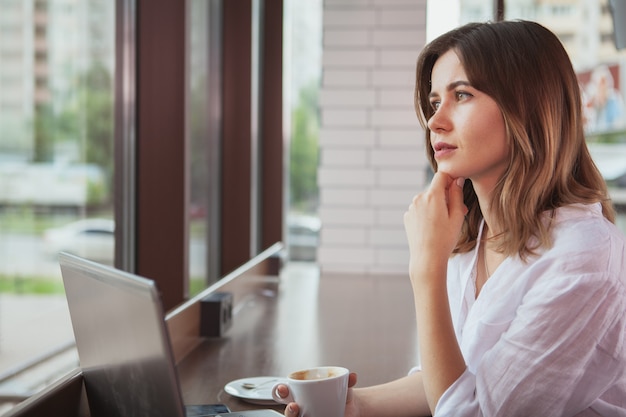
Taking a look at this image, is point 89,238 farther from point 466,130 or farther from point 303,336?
point 466,130

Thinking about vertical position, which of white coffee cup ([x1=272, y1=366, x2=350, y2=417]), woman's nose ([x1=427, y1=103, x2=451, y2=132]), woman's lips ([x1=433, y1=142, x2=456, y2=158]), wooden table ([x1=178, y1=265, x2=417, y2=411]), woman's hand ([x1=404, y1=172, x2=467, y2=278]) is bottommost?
wooden table ([x1=178, y1=265, x2=417, y2=411])

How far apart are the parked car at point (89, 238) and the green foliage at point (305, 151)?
1709 mm

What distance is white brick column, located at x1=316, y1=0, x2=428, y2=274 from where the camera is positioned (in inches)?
155

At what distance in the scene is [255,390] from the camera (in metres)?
1.63

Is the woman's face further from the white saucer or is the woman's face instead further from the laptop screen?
the laptop screen

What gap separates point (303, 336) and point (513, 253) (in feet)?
3.54

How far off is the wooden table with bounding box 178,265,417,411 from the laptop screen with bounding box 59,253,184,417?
1.65 feet

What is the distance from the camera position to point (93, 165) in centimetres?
264

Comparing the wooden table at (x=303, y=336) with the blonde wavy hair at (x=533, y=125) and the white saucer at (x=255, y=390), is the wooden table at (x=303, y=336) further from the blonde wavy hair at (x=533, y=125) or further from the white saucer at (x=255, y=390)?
the blonde wavy hair at (x=533, y=125)

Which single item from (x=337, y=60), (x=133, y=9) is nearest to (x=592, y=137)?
(x=337, y=60)

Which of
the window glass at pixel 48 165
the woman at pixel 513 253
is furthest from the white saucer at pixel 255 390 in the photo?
the window glass at pixel 48 165

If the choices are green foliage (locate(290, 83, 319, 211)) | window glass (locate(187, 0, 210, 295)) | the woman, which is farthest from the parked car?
green foliage (locate(290, 83, 319, 211))

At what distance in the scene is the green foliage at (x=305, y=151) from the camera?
427cm

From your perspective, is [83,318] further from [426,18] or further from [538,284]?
[426,18]
